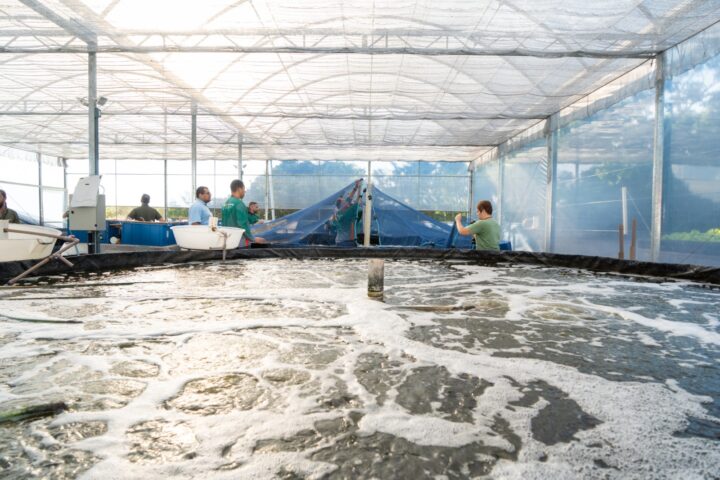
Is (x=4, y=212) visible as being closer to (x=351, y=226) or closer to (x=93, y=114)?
(x=93, y=114)

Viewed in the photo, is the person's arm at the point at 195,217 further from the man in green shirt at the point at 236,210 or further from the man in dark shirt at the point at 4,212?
the man in dark shirt at the point at 4,212

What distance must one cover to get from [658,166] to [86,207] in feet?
26.1

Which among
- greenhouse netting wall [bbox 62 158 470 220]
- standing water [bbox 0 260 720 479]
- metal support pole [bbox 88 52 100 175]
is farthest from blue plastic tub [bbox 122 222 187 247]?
standing water [bbox 0 260 720 479]

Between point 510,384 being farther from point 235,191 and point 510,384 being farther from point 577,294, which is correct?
point 235,191

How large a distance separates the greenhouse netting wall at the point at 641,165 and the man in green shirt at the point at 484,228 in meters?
2.34

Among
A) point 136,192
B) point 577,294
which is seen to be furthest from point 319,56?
point 136,192

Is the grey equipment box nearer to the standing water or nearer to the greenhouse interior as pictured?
the greenhouse interior

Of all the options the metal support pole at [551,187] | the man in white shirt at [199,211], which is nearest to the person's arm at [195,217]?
the man in white shirt at [199,211]

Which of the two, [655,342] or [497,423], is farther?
[655,342]

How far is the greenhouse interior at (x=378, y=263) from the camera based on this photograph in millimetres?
1178

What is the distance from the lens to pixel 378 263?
295 cm

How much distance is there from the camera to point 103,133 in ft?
42.8

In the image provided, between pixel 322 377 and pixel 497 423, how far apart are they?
645 millimetres

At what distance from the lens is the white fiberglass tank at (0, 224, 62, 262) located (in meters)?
3.66
